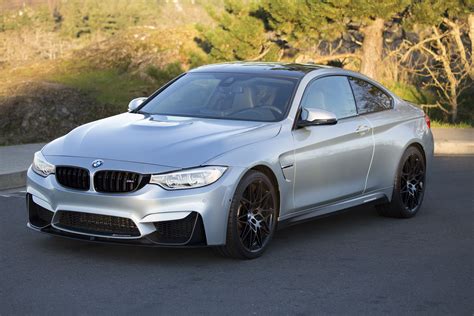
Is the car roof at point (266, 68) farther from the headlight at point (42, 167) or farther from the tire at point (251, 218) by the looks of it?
the headlight at point (42, 167)

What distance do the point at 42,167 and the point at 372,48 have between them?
15.5 meters

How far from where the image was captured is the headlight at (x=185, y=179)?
7246 mm

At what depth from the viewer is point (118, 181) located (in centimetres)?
732

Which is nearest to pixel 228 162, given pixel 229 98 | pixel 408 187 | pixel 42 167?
pixel 229 98

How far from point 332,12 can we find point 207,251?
1357cm

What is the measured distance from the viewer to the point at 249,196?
302 inches

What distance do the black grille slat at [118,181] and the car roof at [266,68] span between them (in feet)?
7.12

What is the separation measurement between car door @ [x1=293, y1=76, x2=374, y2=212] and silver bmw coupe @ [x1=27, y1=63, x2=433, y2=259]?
12mm

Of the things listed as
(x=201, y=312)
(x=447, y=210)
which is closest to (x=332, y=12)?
(x=447, y=210)

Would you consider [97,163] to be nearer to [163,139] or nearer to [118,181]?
[118,181]

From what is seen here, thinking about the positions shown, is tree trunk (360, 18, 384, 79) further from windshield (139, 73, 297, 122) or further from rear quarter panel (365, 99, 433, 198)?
windshield (139, 73, 297, 122)

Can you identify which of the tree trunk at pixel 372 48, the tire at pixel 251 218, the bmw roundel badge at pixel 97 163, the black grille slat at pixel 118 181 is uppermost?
the bmw roundel badge at pixel 97 163

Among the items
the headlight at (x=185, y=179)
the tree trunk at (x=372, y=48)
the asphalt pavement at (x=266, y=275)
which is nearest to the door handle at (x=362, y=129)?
the asphalt pavement at (x=266, y=275)

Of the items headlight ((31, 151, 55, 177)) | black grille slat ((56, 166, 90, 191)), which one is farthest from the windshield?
black grille slat ((56, 166, 90, 191))
